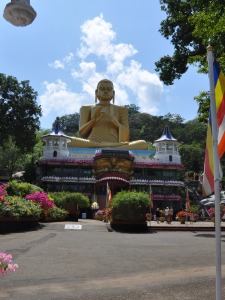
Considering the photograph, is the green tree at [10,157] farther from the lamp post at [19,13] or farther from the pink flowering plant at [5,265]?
the pink flowering plant at [5,265]

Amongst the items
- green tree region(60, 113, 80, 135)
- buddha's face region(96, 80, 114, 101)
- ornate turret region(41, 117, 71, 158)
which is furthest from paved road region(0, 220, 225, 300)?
green tree region(60, 113, 80, 135)

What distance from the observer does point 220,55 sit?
588 inches

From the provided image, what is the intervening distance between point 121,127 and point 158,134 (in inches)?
1545

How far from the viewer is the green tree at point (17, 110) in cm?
3971

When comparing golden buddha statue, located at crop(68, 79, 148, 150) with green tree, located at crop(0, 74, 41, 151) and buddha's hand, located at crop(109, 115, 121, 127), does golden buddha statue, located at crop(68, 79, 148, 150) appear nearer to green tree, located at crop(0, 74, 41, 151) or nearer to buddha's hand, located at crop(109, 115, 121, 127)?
buddha's hand, located at crop(109, 115, 121, 127)

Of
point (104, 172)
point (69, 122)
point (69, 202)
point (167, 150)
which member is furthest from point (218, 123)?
point (69, 122)

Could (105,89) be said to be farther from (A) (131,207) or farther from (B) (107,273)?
(B) (107,273)

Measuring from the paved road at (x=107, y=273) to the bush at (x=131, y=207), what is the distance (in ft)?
24.8

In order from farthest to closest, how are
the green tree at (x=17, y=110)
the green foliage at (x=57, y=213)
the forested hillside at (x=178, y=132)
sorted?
the forested hillside at (x=178, y=132) < the green tree at (x=17, y=110) < the green foliage at (x=57, y=213)

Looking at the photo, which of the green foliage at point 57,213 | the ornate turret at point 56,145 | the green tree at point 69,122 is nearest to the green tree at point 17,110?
the ornate turret at point 56,145

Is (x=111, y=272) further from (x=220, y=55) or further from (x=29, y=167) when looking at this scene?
(x=29, y=167)

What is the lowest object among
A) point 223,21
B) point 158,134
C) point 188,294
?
point 188,294

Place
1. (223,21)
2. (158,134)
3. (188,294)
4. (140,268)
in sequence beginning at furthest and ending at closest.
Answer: (158,134)
(223,21)
(140,268)
(188,294)

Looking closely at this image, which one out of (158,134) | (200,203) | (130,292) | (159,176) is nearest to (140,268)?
(130,292)
